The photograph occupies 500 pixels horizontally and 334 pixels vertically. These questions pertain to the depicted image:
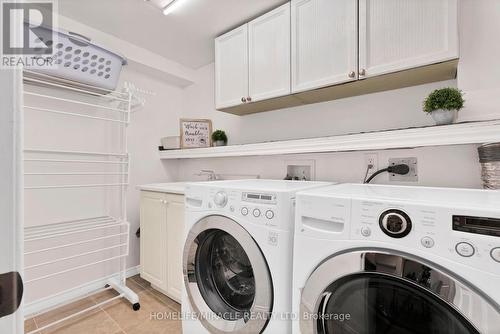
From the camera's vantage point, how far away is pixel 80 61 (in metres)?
1.57

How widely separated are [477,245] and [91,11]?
2518mm

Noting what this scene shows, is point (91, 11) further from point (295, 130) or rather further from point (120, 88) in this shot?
point (295, 130)

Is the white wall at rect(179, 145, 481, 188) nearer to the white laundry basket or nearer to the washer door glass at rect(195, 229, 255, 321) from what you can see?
the washer door glass at rect(195, 229, 255, 321)

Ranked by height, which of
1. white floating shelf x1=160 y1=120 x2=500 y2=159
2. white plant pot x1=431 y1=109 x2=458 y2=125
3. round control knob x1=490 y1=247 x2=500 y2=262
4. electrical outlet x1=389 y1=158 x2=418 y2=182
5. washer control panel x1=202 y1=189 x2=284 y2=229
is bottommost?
round control knob x1=490 y1=247 x2=500 y2=262

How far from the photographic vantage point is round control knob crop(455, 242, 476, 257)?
0.60 meters

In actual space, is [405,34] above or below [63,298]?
above

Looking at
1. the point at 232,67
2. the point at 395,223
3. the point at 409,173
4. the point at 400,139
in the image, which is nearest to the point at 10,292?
the point at 395,223

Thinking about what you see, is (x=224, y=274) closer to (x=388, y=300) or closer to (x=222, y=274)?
(x=222, y=274)

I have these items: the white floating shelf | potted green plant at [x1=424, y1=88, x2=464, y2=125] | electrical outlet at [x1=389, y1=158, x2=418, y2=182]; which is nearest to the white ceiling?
the white floating shelf

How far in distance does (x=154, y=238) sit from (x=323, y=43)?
1.94m

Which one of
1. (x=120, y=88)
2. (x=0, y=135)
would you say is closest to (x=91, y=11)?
(x=120, y=88)

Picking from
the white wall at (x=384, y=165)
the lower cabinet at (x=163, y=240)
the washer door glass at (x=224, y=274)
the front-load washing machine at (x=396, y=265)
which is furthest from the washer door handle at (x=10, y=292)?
the white wall at (x=384, y=165)

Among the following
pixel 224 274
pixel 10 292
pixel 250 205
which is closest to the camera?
pixel 10 292

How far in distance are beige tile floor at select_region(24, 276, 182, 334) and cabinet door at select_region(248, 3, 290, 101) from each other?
5.77 ft
